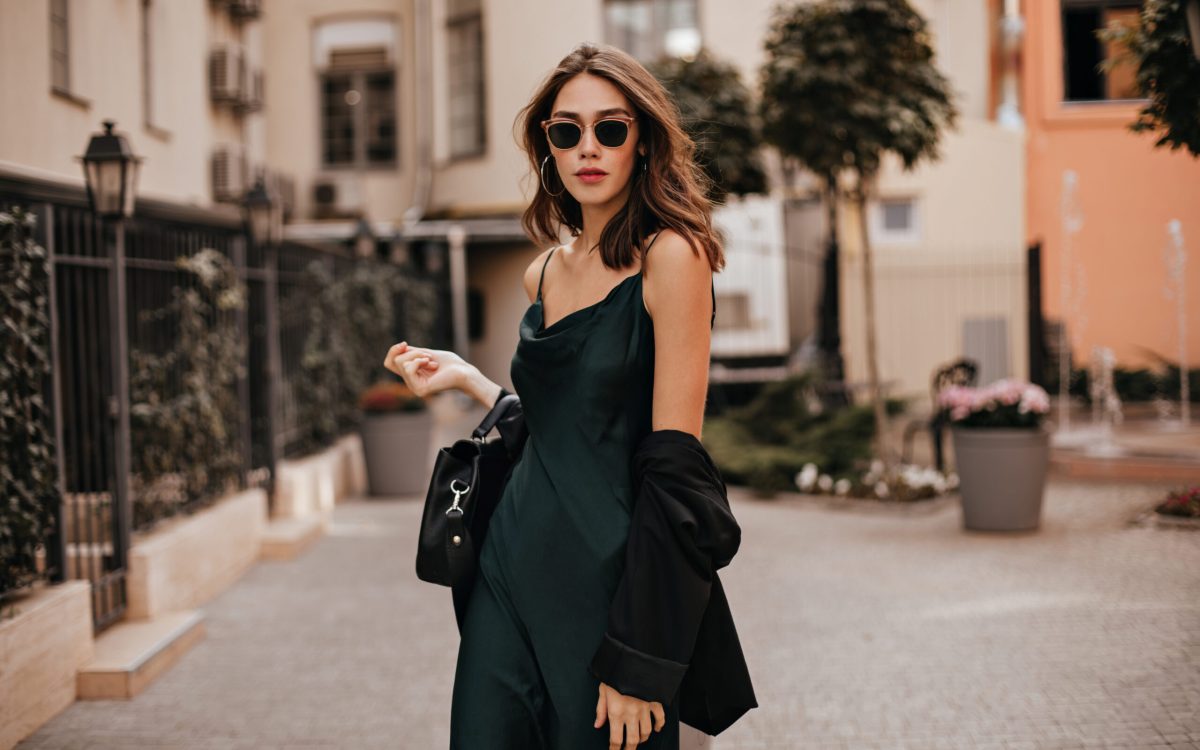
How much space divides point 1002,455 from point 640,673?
7.24 m

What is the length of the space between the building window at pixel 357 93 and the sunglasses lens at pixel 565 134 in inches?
829

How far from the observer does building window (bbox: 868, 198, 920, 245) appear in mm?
19625

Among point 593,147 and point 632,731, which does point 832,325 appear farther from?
point 632,731

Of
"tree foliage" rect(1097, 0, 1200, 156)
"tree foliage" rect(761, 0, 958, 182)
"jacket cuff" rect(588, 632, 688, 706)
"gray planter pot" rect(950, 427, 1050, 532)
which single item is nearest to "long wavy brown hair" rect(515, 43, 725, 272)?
"jacket cuff" rect(588, 632, 688, 706)

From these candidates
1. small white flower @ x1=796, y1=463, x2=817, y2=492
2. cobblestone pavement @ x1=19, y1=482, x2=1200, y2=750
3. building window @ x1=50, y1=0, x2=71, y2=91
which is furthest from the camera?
small white flower @ x1=796, y1=463, x2=817, y2=492

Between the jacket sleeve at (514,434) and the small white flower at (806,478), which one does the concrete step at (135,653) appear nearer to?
the jacket sleeve at (514,434)

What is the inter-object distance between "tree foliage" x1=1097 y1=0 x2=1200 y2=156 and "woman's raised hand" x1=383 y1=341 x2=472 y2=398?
482 cm

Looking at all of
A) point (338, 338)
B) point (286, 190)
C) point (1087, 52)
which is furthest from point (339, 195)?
point (1087, 52)

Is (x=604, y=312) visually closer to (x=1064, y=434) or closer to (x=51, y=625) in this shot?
(x=51, y=625)

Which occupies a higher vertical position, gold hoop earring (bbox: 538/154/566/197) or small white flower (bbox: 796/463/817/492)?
gold hoop earring (bbox: 538/154/566/197)

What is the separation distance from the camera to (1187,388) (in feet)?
53.3

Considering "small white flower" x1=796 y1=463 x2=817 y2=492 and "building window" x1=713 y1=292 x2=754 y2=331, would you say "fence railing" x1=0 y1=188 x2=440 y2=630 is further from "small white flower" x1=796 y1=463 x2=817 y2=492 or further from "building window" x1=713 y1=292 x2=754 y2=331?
"building window" x1=713 y1=292 x2=754 y2=331

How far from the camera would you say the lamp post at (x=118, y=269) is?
622cm

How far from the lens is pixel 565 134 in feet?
8.65
